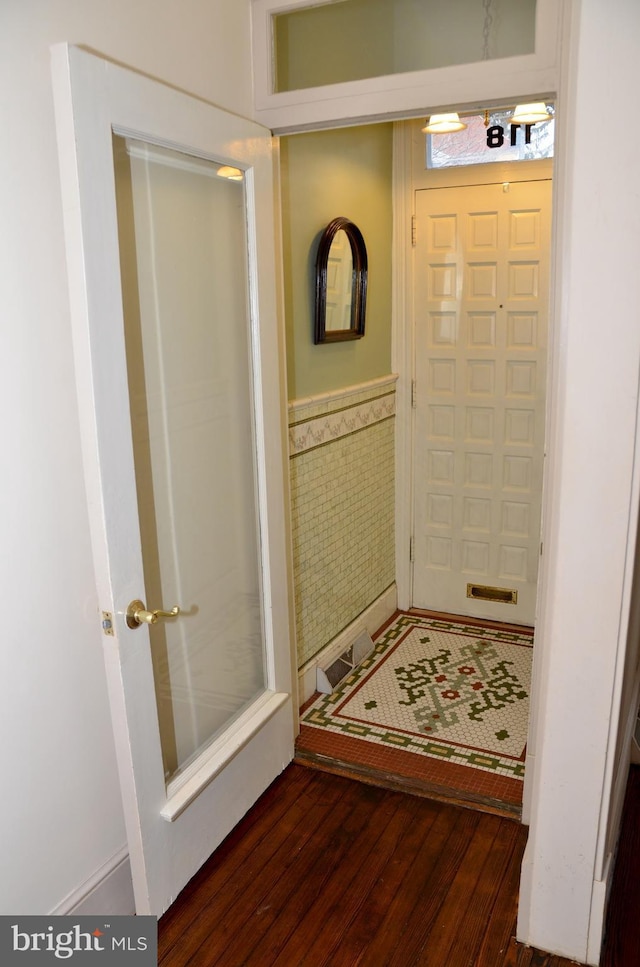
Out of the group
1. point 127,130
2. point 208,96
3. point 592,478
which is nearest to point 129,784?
point 592,478

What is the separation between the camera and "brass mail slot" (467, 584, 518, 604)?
3.87m

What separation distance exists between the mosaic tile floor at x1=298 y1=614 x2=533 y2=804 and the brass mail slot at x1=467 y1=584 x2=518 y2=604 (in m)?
0.16

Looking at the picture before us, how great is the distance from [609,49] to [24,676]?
69.9 inches

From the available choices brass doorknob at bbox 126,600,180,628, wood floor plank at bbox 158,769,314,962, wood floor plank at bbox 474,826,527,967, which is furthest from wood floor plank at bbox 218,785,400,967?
brass doorknob at bbox 126,600,180,628

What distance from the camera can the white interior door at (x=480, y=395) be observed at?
139 inches

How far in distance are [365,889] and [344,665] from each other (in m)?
1.24

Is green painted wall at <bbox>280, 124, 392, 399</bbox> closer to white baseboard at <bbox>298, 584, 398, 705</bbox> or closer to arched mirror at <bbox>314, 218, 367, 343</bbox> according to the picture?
arched mirror at <bbox>314, 218, 367, 343</bbox>

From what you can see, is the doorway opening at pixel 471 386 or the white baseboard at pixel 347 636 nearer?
the white baseboard at pixel 347 636

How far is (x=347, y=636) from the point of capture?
3473 mm

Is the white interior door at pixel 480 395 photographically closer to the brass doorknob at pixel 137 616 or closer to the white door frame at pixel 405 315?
the white door frame at pixel 405 315

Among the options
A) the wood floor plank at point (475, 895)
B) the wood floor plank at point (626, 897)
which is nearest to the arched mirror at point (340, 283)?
the wood floor plank at point (475, 895)

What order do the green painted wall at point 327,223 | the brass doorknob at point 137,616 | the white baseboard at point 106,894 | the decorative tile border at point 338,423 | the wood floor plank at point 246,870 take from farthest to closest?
the decorative tile border at point 338,423 → the green painted wall at point 327,223 → the wood floor plank at point 246,870 → the white baseboard at point 106,894 → the brass doorknob at point 137,616

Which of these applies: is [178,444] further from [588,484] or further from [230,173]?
[588,484]

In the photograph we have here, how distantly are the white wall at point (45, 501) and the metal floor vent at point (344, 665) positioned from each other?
1333 mm
